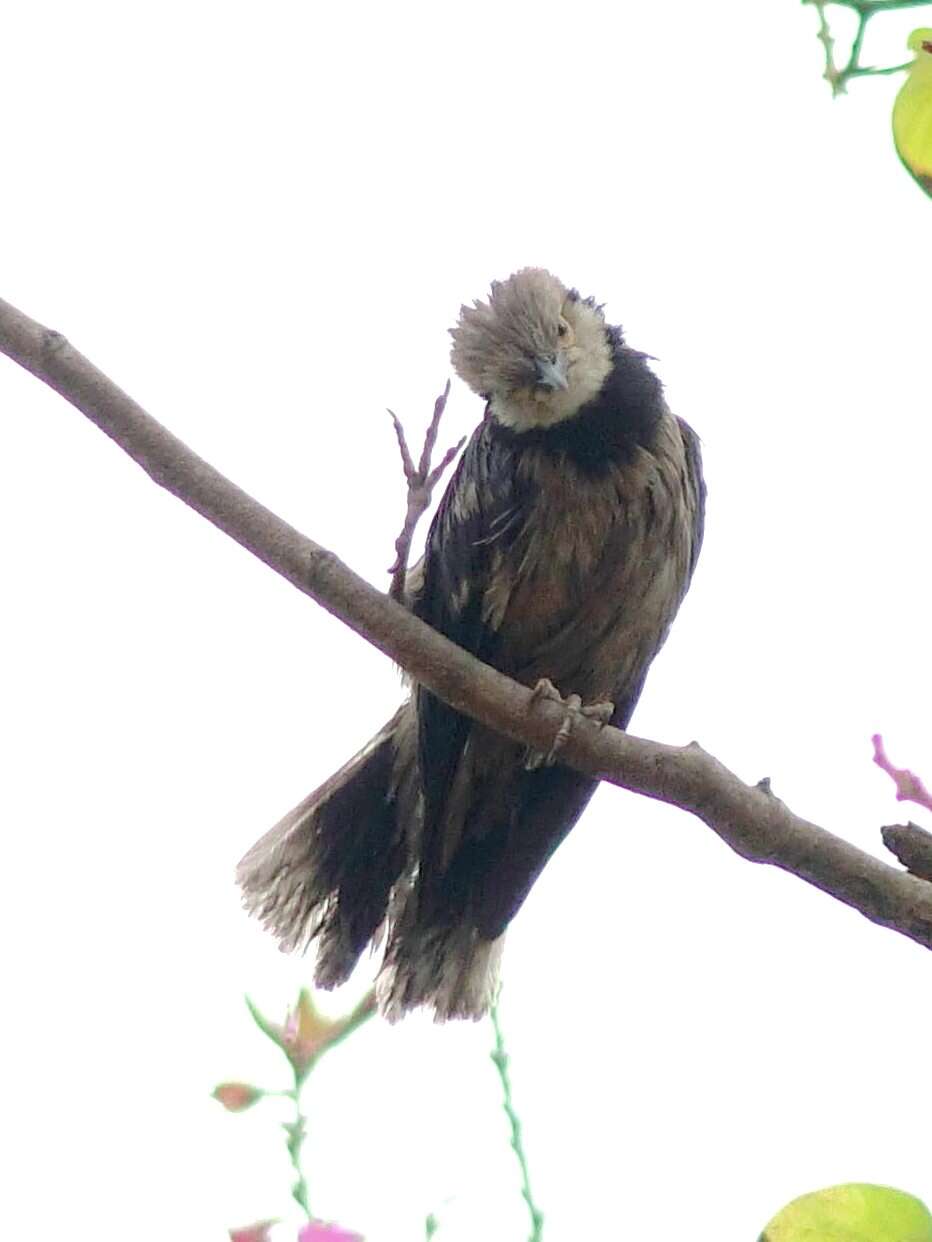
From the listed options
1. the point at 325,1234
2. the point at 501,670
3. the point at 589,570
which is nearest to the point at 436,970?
the point at 501,670

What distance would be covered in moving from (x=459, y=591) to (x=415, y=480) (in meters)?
0.83

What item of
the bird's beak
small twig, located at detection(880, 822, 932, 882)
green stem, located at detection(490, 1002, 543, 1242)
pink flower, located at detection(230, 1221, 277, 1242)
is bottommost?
pink flower, located at detection(230, 1221, 277, 1242)

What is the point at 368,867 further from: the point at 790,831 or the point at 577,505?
the point at 790,831

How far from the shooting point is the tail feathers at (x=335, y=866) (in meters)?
4.18

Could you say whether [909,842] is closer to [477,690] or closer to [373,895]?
[477,690]

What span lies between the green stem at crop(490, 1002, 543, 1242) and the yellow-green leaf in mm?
1093

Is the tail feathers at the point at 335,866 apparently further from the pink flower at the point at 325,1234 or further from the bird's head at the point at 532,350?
the pink flower at the point at 325,1234

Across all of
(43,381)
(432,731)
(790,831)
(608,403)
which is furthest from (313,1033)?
(608,403)

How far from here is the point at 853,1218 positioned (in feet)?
4.59

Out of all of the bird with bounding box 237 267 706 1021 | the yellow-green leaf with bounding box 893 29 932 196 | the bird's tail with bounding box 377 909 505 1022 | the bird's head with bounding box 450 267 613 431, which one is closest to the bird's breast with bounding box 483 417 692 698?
the bird with bounding box 237 267 706 1021

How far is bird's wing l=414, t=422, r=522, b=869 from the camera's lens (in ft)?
13.2

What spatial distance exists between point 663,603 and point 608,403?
0.54 meters

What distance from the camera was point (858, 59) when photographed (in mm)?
1881

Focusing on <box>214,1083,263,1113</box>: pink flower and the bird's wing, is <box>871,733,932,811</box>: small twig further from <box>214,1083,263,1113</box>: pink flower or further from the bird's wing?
the bird's wing
